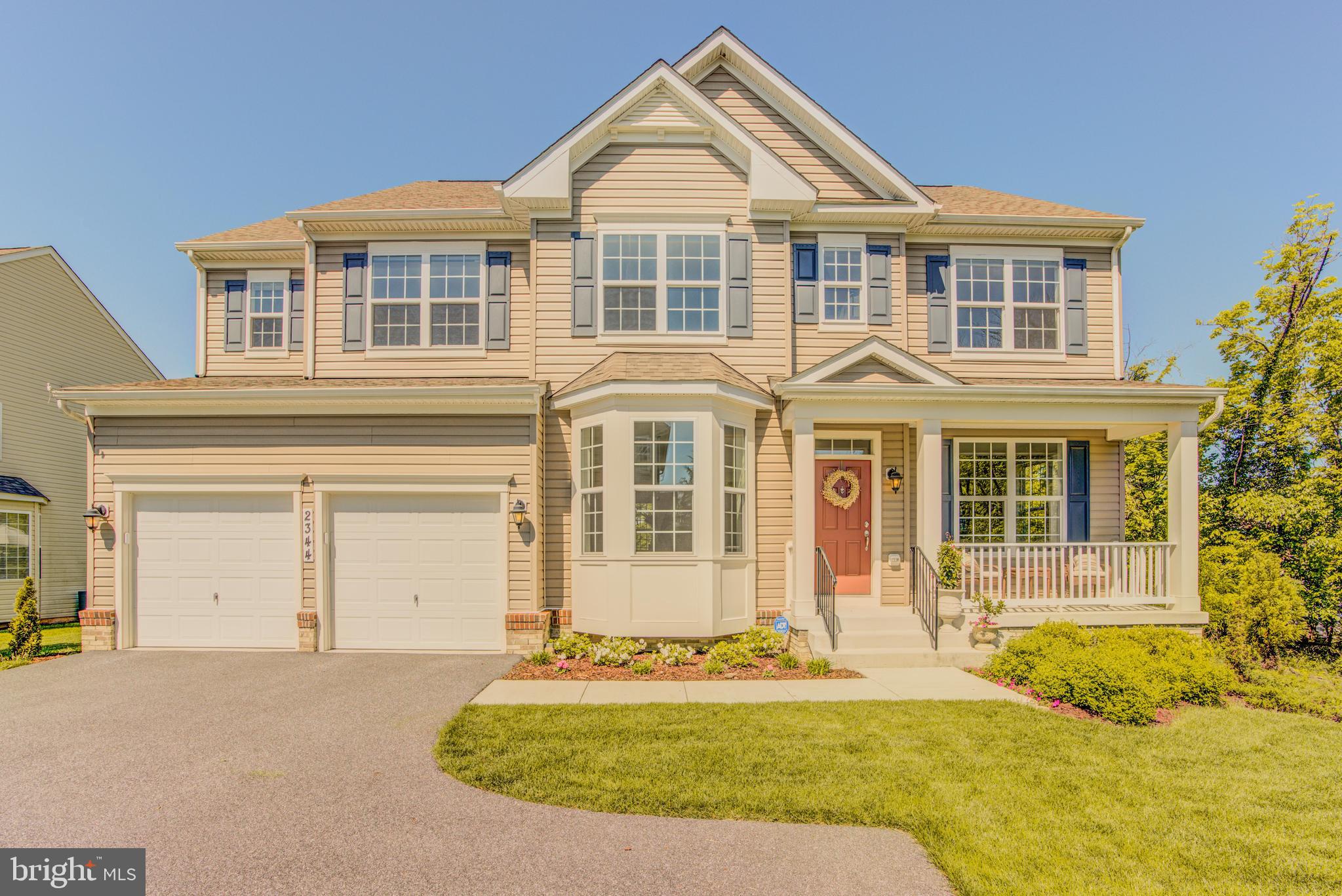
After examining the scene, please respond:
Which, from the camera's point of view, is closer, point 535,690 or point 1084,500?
point 535,690

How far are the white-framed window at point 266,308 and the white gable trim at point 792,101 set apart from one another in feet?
24.9

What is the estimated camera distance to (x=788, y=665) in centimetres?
884

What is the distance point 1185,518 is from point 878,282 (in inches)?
219

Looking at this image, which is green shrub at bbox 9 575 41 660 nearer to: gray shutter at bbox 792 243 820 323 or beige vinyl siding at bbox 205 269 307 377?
beige vinyl siding at bbox 205 269 307 377

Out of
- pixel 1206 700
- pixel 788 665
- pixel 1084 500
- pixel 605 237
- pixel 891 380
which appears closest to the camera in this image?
pixel 1206 700

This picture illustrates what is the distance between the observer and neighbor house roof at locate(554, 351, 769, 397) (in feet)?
30.3

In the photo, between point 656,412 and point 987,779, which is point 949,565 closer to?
point 987,779

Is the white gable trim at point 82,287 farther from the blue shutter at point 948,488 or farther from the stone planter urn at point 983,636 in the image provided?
the stone planter urn at point 983,636

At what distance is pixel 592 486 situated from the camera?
970 centimetres

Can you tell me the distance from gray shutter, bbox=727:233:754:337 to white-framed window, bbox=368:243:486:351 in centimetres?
386

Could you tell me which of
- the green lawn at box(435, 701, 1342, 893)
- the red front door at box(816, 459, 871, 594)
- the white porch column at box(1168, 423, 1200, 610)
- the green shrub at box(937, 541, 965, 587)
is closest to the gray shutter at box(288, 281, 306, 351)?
the green lawn at box(435, 701, 1342, 893)

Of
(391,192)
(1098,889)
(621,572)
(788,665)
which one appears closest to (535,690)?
(621,572)

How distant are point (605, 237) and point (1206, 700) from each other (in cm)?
966

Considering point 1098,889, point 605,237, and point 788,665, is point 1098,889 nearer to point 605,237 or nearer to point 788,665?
point 788,665
